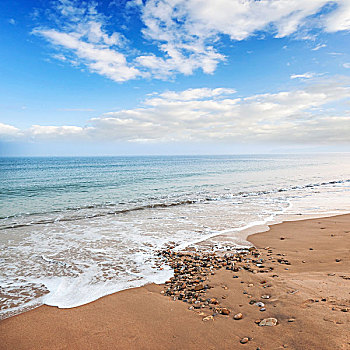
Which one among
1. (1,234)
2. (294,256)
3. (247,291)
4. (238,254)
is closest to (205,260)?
(238,254)

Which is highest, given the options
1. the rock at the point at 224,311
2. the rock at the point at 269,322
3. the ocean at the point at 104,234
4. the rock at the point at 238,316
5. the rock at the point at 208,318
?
the rock at the point at 269,322

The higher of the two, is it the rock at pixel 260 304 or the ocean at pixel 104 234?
the rock at pixel 260 304

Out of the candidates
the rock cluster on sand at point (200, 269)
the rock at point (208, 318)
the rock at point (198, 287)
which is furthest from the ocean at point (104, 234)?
the rock at point (208, 318)

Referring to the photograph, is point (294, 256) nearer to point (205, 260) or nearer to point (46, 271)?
point (205, 260)

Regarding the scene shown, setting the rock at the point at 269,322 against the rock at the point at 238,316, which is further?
the rock at the point at 238,316

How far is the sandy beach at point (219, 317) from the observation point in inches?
149

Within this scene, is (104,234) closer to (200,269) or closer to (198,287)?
(200,269)

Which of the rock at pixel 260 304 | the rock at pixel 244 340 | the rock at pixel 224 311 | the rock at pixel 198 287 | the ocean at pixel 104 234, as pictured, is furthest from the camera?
the ocean at pixel 104 234

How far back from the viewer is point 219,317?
4426 millimetres

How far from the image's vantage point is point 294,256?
7.73 metres

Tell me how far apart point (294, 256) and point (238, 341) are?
4.96 m

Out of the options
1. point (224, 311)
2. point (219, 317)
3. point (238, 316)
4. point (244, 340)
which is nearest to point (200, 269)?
point (224, 311)

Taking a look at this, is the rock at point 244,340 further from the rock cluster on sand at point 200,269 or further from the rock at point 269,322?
the rock cluster on sand at point 200,269

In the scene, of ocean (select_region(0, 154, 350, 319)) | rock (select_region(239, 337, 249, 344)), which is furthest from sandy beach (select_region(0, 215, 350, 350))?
ocean (select_region(0, 154, 350, 319))
